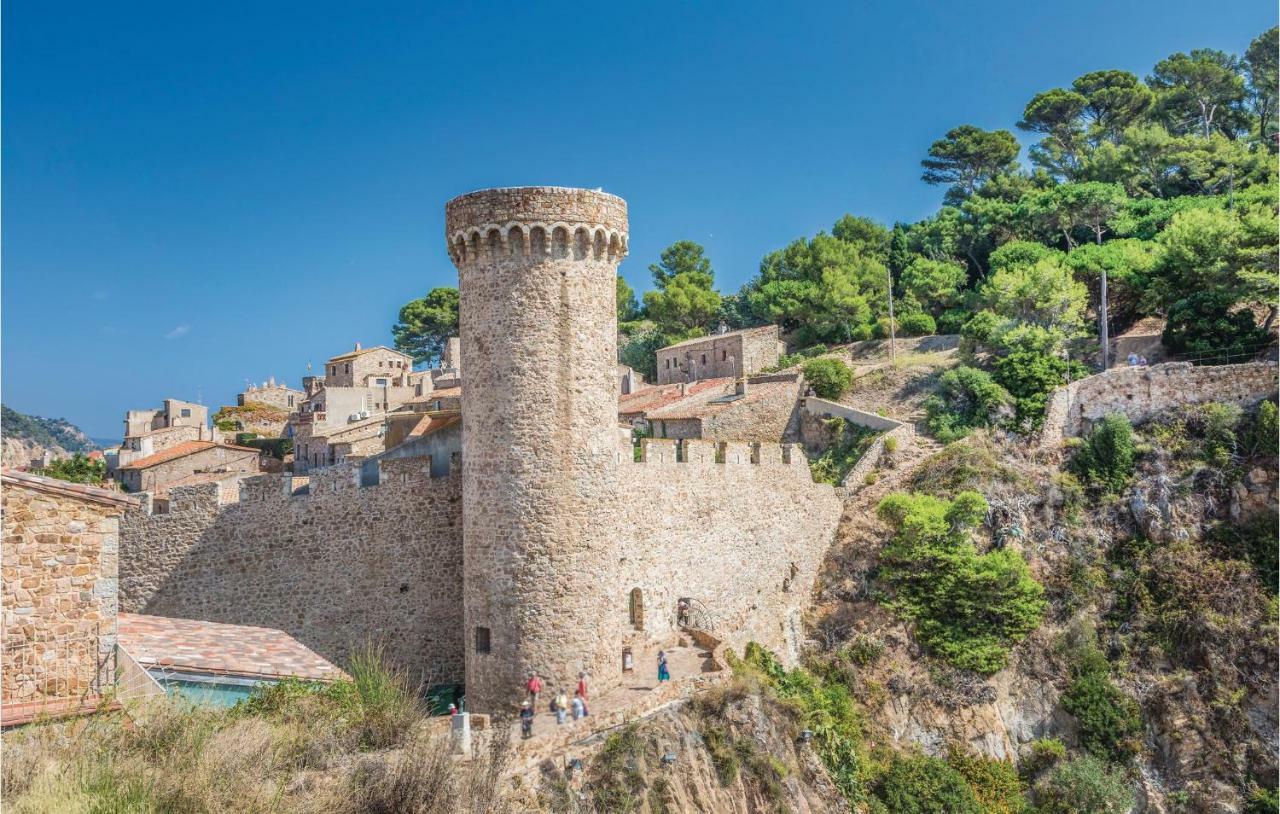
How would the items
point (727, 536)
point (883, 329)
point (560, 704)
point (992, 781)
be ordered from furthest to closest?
point (883, 329)
point (727, 536)
point (992, 781)
point (560, 704)

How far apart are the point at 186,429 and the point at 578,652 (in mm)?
31010

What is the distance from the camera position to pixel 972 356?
36.7 m

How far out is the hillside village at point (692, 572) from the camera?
10039 mm

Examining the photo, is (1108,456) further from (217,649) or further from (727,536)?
(217,649)

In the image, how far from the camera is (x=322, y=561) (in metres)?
18.0

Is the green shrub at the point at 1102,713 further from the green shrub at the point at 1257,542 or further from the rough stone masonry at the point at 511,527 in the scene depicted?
the rough stone masonry at the point at 511,527

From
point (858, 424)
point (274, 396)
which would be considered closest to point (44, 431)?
point (274, 396)

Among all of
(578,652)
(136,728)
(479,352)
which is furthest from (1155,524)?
(136,728)

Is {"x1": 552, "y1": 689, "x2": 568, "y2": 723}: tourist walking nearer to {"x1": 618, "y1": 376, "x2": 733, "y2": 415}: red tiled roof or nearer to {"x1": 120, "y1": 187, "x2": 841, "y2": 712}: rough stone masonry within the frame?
{"x1": 120, "y1": 187, "x2": 841, "y2": 712}: rough stone masonry

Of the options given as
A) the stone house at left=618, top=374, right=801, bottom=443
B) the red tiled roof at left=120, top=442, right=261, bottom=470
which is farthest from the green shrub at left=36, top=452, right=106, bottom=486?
the stone house at left=618, top=374, right=801, bottom=443

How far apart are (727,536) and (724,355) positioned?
66.9 feet

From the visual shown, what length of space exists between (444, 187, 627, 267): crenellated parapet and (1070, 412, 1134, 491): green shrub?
745 inches

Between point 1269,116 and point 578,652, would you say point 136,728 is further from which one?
point 1269,116

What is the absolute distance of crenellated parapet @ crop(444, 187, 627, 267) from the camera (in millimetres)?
15562
